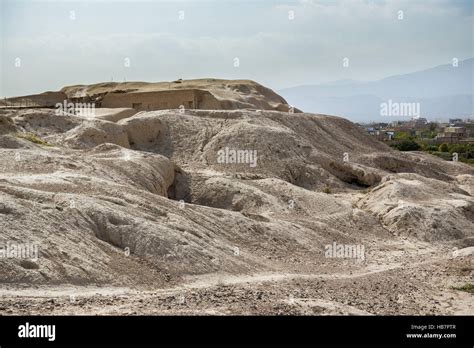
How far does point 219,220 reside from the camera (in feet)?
59.1

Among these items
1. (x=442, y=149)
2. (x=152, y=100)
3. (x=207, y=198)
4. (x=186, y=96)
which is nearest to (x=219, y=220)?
(x=207, y=198)

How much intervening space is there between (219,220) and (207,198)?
488 cm

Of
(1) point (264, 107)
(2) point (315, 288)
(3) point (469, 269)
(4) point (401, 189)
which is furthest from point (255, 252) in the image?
(1) point (264, 107)

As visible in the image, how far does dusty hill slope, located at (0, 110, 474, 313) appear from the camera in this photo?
13.5 meters

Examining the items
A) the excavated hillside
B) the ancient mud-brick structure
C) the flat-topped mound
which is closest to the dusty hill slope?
the excavated hillside

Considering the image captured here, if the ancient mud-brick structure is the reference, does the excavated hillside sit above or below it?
below

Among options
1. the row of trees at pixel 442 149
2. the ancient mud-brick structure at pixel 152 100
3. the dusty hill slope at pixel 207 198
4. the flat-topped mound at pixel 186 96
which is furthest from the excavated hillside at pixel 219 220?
the row of trees at pixel 442 149

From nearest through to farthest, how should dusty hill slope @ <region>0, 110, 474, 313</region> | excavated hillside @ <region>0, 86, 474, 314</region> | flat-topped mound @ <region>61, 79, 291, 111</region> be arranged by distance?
excavated hillside @ <region>0, 86, 474, 314</region>, dusty hill slope @ <region>0, 110, 474, 313</region>, flat-topped mound @ <region>61, 79, 291, 111</region>

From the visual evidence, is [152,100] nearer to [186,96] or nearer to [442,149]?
[186,96]

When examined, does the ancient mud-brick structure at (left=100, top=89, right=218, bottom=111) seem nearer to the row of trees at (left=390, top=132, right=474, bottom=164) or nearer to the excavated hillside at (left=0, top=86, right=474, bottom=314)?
the excavated hillside at (left=0, top=86, right=474, bottom=314)

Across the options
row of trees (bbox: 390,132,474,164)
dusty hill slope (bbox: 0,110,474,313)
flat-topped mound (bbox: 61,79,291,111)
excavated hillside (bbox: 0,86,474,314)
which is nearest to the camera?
excavated hillside (bbox: 0,86,474,314)

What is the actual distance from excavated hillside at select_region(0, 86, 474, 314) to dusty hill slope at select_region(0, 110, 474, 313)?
5 cm

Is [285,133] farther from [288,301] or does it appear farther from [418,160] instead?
[288,301]

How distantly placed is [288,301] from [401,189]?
14.2 m
